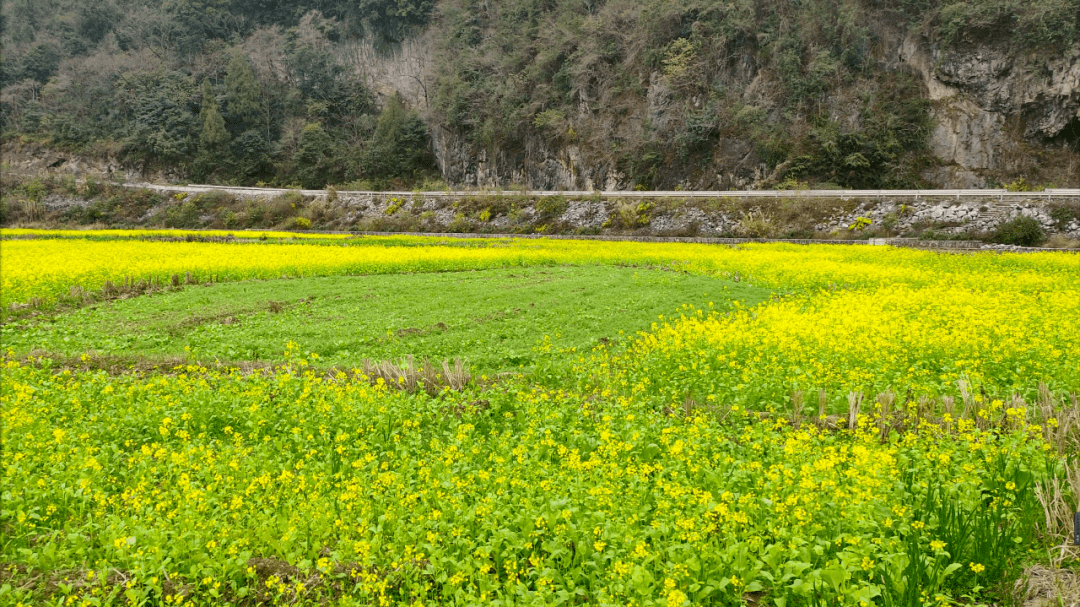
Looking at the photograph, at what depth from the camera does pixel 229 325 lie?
11625 mm

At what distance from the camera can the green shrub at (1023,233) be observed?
25.8 meters

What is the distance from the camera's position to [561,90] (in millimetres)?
51500

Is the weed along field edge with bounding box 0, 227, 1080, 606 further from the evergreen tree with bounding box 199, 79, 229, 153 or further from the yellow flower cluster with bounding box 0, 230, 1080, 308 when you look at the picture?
the evergreen tree with bounding box 199, 79, 229, 153

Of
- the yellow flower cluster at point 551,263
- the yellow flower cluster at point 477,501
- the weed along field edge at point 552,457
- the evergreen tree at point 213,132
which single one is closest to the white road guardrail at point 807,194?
the yellow flower cluster at point 551,263

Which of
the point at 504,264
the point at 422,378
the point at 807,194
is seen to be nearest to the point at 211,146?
the point at 504,264

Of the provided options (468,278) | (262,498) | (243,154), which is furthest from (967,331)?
(243,154)

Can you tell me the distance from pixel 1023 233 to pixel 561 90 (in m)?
36.0

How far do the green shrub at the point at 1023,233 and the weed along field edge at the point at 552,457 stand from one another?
57.4 ft

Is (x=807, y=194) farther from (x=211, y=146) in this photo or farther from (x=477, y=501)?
(x=211, y=146)

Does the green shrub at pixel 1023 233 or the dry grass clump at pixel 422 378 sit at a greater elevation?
the green shrub at pixel 1023 233

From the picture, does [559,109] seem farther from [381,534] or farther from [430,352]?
[381,534]

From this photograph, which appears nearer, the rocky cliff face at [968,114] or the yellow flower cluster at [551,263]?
the yellow flower cluster at [551,263]

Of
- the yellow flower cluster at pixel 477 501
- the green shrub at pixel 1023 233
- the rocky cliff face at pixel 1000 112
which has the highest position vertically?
the rocky cliff face at pixel 1000 112

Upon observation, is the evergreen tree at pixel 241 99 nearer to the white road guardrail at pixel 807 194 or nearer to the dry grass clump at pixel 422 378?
the white road guardrail at pixel 807 194
